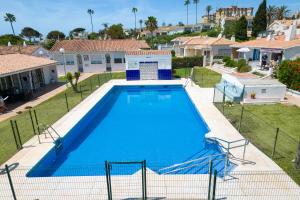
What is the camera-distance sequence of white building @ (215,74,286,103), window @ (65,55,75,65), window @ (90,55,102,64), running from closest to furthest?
white building @ (215,74,286,103)
window @ (65,55,75,65)
window @ (90,55,102,64)

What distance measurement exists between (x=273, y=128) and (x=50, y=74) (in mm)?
25583

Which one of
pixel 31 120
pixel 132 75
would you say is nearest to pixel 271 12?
pixel 132 75

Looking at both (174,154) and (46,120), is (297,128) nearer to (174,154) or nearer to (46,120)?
(174,154)

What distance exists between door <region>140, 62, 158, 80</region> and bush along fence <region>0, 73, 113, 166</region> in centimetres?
675

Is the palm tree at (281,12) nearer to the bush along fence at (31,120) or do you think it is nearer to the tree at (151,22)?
the tree at (151,22)

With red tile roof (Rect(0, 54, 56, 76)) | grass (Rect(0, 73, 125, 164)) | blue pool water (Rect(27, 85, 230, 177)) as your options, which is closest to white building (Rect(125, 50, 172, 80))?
grass (Rect(0, 73, 125, 164))

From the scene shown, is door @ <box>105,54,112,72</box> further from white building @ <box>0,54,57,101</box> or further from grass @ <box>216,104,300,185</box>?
grass @ <box>216,104,300,185</box>

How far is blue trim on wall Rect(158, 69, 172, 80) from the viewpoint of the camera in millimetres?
29339

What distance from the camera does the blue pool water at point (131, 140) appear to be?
10637 millimetres

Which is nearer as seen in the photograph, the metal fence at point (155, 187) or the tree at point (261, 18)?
the metal fence at point (155, 187)

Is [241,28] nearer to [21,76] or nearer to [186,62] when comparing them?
[186,62]

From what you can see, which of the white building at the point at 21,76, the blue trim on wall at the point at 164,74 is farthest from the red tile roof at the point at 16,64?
the blue trim on wall at the point at 164,74

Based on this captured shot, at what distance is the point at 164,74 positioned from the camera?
96.7 ft

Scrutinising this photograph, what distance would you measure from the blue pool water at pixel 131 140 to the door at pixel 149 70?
812cm
